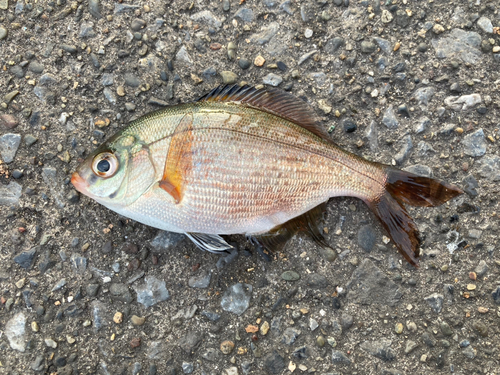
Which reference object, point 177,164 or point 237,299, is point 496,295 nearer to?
point 237,299

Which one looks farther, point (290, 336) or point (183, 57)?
point (183, 57)

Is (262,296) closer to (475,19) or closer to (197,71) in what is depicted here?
(197,71)

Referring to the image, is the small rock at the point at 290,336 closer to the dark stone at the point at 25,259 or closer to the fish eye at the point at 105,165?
the fish eye at the point at 105,165

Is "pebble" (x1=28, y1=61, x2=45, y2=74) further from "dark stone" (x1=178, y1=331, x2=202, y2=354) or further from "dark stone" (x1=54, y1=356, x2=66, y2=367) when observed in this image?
"dark stone" (x1=178, y1=331, x2=202, y2=354)


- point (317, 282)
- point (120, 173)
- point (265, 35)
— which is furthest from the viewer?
point (265, 35)

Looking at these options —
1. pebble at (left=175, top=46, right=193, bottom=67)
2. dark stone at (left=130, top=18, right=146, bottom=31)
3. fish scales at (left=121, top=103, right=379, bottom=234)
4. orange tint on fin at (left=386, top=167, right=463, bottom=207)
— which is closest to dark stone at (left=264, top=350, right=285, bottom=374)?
fish scales at (left=121, top=103, right=379, bottom=234)

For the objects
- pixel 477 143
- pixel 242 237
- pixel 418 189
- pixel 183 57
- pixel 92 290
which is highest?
pixel 183 57

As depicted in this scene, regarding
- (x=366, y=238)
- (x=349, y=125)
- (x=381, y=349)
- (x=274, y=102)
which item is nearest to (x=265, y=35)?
(x=274, y=102)
